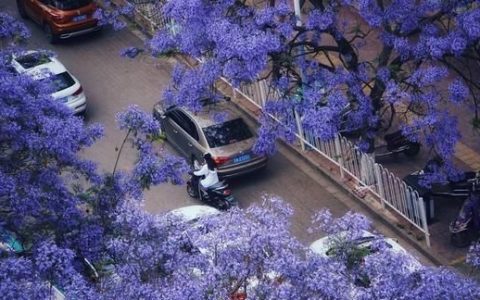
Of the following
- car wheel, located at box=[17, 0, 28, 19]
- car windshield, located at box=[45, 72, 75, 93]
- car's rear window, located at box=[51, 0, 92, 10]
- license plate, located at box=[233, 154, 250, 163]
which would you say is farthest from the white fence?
car wheel, located at box=[17, 0, 28, 19]

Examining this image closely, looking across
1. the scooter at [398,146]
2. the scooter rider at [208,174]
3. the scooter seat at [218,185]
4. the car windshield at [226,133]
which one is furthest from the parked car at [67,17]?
the scooter at [398,146]

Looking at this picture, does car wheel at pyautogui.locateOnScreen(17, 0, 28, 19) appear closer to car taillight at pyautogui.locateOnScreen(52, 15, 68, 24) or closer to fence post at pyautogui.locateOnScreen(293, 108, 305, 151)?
car taillight at pyautogui.locateOnScreen(52, 15, 68, 24)

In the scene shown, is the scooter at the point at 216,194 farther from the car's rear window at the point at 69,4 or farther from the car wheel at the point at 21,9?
the car wheel at the point at 21,9

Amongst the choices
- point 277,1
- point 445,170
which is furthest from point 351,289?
point 277,1

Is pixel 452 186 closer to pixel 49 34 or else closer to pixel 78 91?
pixel 78 91

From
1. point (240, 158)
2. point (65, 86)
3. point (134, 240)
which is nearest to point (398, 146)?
point (240, 158)
